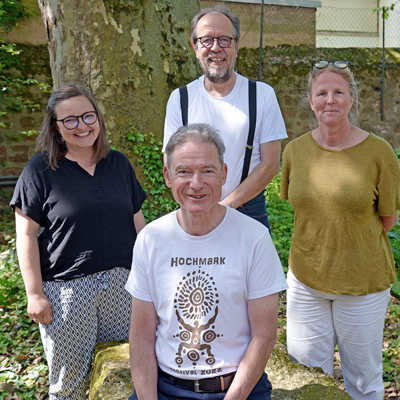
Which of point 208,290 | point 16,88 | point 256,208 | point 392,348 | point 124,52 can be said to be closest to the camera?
point 208,290

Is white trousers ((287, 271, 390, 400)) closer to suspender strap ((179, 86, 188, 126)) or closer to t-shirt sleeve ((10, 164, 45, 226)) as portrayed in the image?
suspender strap ((179, 86, 188, 126))

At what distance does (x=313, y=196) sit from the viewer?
7.69 ft

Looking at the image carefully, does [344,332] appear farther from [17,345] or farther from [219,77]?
[17,345]

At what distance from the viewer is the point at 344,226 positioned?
2.30 meters

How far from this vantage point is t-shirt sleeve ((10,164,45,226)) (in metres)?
2.38

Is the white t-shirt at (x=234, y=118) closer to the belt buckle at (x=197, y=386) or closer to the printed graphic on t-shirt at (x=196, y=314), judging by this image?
the printed graphic on t-shirt at (x=196, y=314)

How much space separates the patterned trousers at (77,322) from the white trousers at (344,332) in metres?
0.98

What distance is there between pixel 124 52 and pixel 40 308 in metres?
2.93

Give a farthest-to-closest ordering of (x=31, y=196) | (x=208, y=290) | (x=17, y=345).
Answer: (x=17, y=345), (x=31, y=196), (x=208, y=290)

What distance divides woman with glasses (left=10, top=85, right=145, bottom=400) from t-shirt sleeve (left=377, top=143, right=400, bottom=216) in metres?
1.35

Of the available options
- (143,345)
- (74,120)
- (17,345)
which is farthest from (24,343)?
(143,345)

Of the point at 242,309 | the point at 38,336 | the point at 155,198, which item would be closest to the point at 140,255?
the point at 242,309

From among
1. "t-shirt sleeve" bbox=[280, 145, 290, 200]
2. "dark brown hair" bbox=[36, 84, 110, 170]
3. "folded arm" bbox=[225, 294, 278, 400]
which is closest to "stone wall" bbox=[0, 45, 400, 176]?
"dark brown hair" bbox=[36, 84, 110, 170]

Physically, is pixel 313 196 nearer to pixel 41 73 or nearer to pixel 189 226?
pixel 189 226
